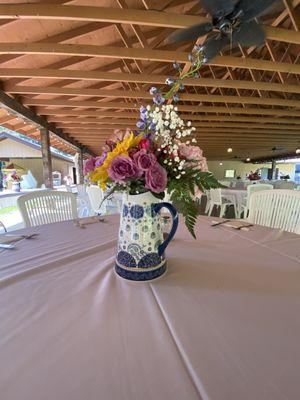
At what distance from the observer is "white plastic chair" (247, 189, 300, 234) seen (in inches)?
56.1

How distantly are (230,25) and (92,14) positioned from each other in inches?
47.3

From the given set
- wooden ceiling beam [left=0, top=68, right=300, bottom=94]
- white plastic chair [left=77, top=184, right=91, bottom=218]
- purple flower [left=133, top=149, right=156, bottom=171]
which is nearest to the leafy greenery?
purple flower [left=133, top=149, right=156, bottom=171]

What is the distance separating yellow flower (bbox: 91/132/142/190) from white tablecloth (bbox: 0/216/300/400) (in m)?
0.33

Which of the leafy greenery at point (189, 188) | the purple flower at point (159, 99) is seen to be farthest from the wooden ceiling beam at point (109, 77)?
the leafy greenery at point (189, 188)

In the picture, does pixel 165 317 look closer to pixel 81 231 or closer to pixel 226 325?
pixel 226 325

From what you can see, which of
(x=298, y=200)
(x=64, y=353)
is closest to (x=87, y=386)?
(x=64, y=353)

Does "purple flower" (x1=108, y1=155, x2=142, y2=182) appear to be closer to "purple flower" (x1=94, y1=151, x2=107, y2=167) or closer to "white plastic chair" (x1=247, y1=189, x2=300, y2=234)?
"purple flower" (x1=94, y1=151, x2=107, y2=167)

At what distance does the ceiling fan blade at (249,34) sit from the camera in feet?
5.36

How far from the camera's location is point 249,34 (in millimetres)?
1729

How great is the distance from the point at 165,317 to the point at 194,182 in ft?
1.29

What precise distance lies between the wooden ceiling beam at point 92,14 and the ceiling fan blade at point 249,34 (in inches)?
11.5

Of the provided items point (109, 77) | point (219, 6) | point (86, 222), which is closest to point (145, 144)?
point (86, 222)

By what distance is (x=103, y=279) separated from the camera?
0.69 m

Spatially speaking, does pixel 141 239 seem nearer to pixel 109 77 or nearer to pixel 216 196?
pixel 109 77
